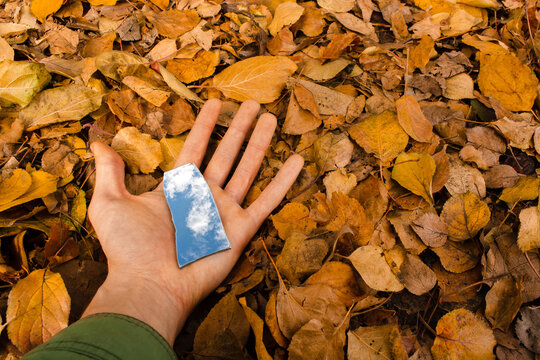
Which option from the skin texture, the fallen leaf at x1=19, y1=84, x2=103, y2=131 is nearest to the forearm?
the skin texture

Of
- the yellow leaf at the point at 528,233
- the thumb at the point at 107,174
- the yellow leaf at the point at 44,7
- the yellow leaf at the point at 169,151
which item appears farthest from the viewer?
the yellow leaf at the point at 44,7

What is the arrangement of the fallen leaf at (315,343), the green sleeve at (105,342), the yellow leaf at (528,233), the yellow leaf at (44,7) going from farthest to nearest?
the yellow leaf at (44,7), the yellow leaf at (528,233), the fallen leaf at (315,343), the green sleeve at (105,342)

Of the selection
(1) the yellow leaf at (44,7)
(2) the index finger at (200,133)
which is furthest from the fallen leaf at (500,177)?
(1) the yellow leaf at (44,7)

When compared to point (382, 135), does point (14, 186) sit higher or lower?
lower

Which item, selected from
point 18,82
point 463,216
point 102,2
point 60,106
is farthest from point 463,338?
point 102,2

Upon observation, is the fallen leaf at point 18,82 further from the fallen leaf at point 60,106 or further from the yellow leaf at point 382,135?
the yellow leaf at point 382,135

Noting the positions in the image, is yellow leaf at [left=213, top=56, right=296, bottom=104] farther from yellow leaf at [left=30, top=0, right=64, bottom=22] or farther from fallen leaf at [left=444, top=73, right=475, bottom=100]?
yellow leaf at [left=30, top=0, right=64, bottom=22]

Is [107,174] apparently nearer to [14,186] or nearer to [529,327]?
[14,186]
